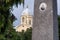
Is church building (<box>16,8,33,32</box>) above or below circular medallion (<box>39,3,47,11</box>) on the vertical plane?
below

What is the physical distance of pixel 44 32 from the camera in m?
6.23

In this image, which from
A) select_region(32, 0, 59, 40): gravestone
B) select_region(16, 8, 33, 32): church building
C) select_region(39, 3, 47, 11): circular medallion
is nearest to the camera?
select_region(32, 0, 59, 40): gravestone

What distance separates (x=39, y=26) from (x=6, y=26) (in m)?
0.88

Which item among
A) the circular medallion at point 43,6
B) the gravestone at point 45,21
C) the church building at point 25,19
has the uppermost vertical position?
the circular medallion at point 43,6

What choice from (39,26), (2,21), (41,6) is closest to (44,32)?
(39,26)

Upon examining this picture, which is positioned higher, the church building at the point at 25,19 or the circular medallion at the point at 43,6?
the circular medallion at the point at 43,6

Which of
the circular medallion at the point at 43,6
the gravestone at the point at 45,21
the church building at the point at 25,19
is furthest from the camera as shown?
the church building at the point at 25,19

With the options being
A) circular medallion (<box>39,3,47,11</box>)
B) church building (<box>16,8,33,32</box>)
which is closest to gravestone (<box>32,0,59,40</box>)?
circular medallion (<box>39,3,47,11</box>)

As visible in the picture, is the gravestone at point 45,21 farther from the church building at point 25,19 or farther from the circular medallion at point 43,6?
the church building at point 25,19

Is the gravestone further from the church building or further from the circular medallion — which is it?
the church building

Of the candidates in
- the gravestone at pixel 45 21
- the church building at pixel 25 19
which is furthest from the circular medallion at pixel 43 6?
the church building at pixel 25 19

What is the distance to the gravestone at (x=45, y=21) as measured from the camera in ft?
20.4

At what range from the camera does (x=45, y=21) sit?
6.29 m

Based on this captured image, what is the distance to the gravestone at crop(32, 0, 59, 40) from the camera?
621 centimetres
